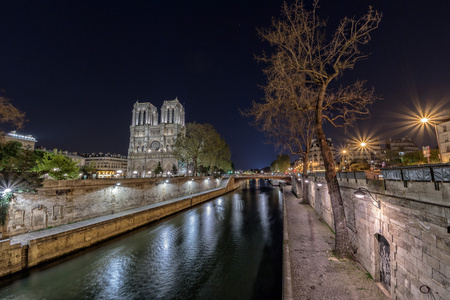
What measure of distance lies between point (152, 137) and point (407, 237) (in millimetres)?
98177

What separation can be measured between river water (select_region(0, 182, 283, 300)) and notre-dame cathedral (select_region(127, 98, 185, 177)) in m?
70.0

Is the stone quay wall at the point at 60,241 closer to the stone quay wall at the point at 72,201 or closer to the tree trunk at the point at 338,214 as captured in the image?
the stone quay wall at the point at 72,201

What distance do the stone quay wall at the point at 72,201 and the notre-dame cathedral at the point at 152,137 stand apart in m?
60.1

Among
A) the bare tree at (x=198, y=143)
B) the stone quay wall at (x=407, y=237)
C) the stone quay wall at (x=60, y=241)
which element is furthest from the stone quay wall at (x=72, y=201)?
the stone quay wall at (x=407, y=237)

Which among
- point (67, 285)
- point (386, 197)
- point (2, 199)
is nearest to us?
point (386, 197)

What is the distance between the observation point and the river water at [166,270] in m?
9.38

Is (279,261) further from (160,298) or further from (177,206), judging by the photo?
(177,206)

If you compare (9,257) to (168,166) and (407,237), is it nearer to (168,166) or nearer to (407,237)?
(407,237)

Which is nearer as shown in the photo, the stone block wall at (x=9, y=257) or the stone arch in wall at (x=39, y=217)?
the stone block wall at (x=9, y=257)

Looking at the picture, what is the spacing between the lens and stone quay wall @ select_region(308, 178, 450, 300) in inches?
162

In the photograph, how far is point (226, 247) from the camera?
49.3 ft

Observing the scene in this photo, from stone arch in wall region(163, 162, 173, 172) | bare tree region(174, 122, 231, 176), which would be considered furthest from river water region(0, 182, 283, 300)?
stone arch in wall region(163, 162, 173, 172)

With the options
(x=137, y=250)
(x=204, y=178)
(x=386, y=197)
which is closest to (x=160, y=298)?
(x=137, y=250)

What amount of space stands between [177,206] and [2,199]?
57.4ft
